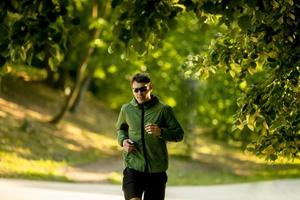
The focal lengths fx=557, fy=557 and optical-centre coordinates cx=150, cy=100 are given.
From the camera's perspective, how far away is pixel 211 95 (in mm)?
24844

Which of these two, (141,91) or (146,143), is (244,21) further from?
(146,143)

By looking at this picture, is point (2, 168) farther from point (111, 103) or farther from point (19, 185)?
point (111, 103)

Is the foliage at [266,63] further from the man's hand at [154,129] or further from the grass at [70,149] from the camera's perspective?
the grass at [70,149]

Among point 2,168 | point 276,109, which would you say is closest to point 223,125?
point 2,168

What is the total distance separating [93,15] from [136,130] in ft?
63.8

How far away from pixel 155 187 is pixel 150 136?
1.69ft

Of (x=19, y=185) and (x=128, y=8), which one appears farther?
(x=19, y=185)

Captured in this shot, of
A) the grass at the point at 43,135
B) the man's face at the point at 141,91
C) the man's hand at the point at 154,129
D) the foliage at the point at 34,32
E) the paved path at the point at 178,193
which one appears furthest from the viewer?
the grass at the point at 43,135

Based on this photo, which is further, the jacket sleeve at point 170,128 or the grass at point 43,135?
the grass at point 43,135

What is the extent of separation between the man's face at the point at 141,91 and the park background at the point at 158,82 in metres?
0.66

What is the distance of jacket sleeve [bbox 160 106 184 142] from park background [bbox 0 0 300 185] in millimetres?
585

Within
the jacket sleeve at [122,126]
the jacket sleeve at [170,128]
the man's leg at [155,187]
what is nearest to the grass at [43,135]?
the jacket sleeve at [122,126]

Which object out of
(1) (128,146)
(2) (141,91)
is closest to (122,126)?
(1) (128,146)

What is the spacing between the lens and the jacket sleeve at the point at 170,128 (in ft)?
18.2
